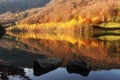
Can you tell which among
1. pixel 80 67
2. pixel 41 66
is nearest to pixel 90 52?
pixel 80 67

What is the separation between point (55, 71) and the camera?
148ft

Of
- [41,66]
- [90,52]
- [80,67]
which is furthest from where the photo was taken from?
[90,52]

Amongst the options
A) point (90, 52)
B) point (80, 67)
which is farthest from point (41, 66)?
point (90, 52)

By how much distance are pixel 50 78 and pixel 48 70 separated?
15.2 ft

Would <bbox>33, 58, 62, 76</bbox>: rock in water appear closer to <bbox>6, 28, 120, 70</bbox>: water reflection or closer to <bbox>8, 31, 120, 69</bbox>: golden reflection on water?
<bbox>6, 28, 120, 70</bbox>: water reflection

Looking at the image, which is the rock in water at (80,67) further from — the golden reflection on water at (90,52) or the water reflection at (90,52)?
the golden reflection on water at (90,52)

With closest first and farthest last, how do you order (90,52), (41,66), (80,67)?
(41,66), (80,67), (90,52)

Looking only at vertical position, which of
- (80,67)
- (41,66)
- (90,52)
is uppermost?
(41,66)

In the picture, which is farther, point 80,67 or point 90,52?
point 90,52

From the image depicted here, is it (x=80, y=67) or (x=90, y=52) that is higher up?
(x=80, y=67)

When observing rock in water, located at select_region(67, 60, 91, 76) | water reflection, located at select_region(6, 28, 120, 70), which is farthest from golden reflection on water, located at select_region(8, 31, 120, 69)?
rock in water, located at select_region(67, 60, 91, 76)

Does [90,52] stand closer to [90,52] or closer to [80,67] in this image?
[90,52]

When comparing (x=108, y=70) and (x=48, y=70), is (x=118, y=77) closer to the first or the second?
(x=108, y=70)

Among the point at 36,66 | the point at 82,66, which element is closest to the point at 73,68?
the point at 82,66
